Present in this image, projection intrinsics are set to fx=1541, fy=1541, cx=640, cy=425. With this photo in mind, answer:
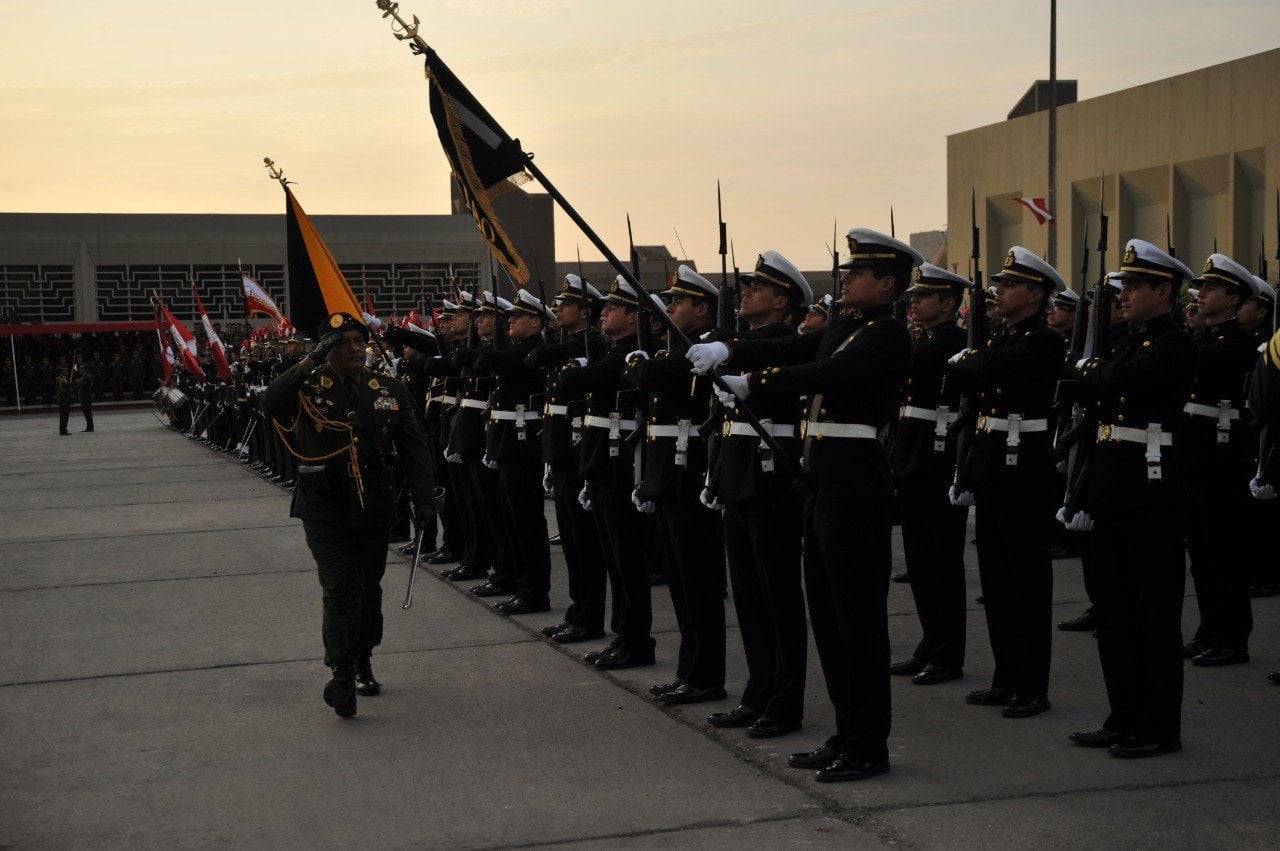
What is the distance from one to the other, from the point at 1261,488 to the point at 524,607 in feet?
14.2

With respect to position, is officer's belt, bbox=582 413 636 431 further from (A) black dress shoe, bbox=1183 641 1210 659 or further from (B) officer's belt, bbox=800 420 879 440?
(A) black dress shoe, bbox=1183 641 1210 659

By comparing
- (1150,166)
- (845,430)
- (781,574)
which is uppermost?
(1150,166)

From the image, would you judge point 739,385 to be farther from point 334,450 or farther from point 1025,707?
point 334,450

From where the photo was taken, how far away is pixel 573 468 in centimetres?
884

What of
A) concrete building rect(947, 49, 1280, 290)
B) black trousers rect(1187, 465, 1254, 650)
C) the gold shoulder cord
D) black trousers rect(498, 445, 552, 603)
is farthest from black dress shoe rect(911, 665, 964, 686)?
concrete building rect(947, 49, 1280, 290)

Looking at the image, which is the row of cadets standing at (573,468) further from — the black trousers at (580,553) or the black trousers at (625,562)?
the black trousers at (625,562)

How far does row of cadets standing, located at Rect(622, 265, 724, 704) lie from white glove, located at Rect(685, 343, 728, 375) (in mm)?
1187

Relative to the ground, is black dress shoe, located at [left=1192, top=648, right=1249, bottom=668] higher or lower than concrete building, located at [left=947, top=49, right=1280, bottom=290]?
lower

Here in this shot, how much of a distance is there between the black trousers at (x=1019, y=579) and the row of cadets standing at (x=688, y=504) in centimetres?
123

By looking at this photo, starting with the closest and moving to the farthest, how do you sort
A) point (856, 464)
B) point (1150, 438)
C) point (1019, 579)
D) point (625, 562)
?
point (856, 464) < point (1150, 438) < point (1019, 579) < point (625, 562)

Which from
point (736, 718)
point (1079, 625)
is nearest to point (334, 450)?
point (736, 718)

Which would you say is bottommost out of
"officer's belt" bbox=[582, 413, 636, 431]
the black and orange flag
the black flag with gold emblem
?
"officer's belt" bbox=[582, 413, 636, 431]

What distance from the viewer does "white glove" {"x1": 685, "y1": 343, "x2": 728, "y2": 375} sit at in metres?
5.62

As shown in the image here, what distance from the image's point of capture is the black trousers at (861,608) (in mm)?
5727
